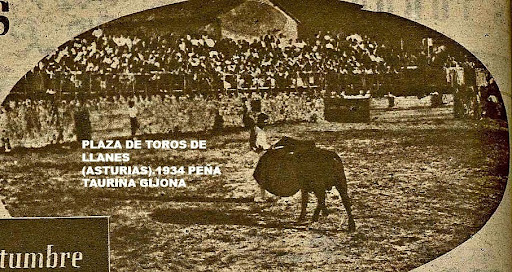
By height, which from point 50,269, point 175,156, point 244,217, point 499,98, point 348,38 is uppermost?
point 348,38

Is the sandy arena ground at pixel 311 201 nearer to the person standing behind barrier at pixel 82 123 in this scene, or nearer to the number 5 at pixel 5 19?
the person standing behind barrier at pixel 82 123

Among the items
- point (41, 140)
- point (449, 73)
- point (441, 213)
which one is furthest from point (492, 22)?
point (41, 140)

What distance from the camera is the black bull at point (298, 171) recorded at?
3.87ft

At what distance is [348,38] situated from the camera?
119cm

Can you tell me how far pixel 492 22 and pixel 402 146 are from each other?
0.34m

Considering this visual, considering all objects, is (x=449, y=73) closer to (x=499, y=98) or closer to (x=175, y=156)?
(x=499, y=98)

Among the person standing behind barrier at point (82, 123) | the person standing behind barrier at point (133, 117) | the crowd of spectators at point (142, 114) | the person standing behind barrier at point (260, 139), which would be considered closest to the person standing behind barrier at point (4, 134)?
the crowd of spectators at point (142, 114)

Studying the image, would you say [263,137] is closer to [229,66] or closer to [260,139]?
[260,139]

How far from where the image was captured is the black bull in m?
1.18

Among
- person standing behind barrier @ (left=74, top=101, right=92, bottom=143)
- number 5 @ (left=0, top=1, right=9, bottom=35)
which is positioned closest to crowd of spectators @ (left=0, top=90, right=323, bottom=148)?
person standing behind barrier @ (left=74, top=101, right=92, bottom=143)

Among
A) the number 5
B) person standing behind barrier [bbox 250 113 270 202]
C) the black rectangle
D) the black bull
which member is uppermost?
the number 5

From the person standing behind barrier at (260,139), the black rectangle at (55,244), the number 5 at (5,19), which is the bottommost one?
the black rectangle at (55,244)

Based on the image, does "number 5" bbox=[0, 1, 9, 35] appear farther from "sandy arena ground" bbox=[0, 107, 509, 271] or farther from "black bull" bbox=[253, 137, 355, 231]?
"black bull" bbox=[253, 137, 355, 231]

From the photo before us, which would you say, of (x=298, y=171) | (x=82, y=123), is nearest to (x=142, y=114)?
(x=82, y=123)
